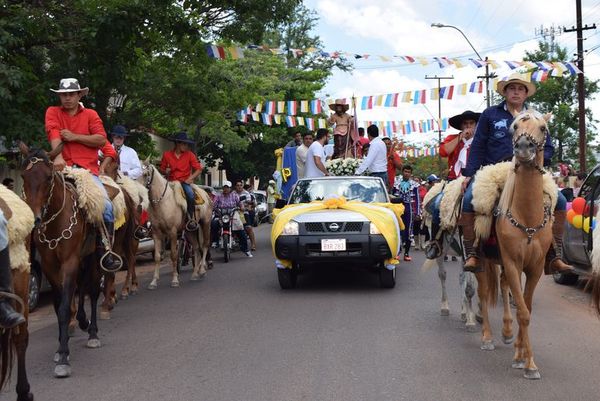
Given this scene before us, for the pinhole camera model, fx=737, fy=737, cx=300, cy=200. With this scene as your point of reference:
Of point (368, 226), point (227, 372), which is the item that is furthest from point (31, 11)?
point (227, 372)

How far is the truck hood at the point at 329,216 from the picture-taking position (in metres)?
11.2

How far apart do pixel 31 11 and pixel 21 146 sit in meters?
6.20

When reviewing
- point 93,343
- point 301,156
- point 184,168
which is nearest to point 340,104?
point 301,156

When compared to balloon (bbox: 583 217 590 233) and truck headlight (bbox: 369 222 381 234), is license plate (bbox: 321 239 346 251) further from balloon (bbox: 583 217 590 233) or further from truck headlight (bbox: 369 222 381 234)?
balloon (bbox: 583 217 590 233)

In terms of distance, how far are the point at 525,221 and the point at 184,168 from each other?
8603 millimetres

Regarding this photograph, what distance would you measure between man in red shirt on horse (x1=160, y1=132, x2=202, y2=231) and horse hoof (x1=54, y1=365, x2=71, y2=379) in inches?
290

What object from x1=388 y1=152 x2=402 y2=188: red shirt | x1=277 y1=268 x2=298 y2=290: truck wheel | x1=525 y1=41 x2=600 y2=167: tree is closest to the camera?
x1=277 y1=268 x2=298 y2=290: truck wheel

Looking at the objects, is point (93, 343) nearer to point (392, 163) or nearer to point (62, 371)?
point (62, 371)

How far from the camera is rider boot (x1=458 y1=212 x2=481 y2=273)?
291 inches

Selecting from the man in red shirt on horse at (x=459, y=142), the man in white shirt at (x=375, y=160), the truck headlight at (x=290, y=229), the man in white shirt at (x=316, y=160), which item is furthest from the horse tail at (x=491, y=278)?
the man in white shirt at (x=316, y=160)

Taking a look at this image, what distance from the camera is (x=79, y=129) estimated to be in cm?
848

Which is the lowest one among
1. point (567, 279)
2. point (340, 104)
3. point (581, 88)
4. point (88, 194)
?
point (567, 279)

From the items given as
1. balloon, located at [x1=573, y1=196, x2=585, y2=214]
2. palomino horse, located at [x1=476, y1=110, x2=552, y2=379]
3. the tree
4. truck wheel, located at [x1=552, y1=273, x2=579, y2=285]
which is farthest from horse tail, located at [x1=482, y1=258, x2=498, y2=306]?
the tree

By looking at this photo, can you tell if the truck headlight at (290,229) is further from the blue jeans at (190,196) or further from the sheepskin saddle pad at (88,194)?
the sheepskin saddle pad at (88,194)
